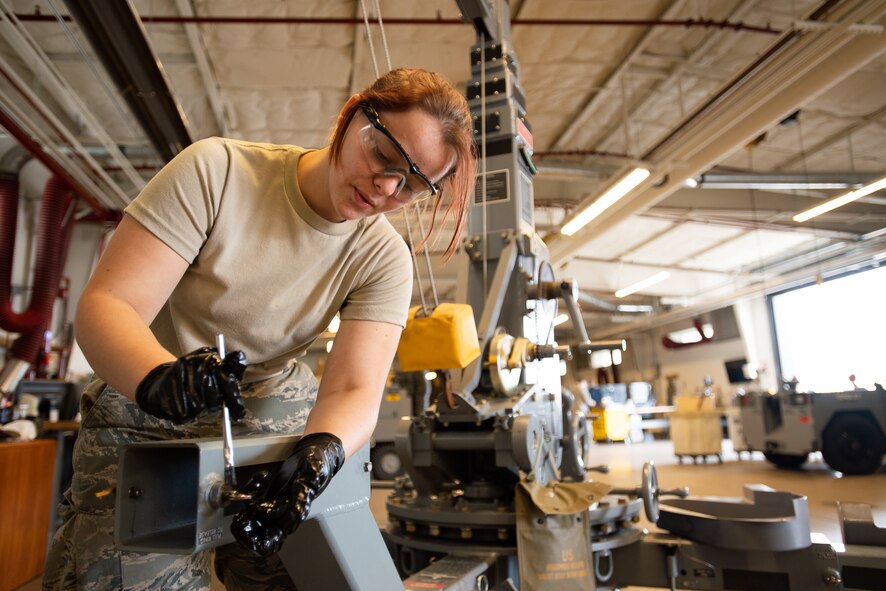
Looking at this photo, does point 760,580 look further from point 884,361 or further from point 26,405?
point 884,361

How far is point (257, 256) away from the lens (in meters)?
0.98

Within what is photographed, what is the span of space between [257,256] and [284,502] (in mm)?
448

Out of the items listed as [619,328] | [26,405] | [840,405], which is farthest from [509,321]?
[619,328]

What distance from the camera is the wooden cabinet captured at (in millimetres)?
2836

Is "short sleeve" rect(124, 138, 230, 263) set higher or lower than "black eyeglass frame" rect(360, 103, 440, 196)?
lower

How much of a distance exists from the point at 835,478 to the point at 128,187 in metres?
8.48

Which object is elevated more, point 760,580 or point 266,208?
point 266,208

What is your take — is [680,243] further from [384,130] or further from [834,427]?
[384,130]

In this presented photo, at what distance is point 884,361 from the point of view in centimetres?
845

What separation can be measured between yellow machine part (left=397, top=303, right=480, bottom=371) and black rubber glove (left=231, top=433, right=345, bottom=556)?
85 cm

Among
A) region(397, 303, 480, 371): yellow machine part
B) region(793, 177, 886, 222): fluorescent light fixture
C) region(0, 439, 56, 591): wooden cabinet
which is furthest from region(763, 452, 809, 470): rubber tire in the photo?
A: region(0, 439, 56, 591): wooden cabinet

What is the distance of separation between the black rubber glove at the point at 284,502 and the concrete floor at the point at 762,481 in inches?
106

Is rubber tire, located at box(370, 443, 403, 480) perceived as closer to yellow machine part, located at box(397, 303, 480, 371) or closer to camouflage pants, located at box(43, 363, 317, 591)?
yellow machine part, located at box(397, 303, 480, 371)

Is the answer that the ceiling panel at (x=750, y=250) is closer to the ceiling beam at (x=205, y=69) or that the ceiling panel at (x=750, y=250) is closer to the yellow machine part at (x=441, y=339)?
the ceiling beam at (x=205, y=69)
